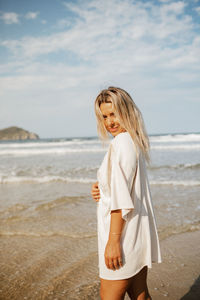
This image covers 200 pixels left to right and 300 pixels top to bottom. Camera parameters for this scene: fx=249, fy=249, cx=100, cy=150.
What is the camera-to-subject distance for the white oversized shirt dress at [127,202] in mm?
1470

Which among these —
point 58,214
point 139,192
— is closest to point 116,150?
point 139,192

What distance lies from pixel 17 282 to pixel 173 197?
4.76 metres

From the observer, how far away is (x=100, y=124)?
6.21 ft

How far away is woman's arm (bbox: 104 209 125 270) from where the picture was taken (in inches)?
58.1

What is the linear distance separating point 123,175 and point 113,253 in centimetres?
48

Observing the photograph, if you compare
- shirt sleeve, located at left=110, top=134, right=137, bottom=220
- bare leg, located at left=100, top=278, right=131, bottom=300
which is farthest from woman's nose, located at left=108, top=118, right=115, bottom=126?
bare leg, located at left=100, top=278, right=131, bottom=300

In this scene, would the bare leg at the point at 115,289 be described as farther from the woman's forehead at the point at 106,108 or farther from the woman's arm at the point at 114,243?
the woman's forehead at the point at 106,108

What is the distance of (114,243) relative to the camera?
4.90 feet

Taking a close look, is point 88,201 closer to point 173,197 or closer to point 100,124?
point 173,197

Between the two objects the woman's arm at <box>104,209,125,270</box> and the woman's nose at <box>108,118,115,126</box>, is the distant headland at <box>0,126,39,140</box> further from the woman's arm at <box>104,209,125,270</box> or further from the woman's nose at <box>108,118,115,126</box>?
the woman's arm at <box>104,209,125,270</box>

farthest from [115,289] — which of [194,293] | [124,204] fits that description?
[194,293]

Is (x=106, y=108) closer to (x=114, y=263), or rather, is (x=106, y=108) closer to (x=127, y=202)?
(x=127, y=202)

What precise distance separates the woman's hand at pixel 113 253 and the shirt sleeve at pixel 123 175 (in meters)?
0.16

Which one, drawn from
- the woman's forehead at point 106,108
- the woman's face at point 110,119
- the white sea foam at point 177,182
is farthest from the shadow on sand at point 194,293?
the white sea foam at point 177,182
